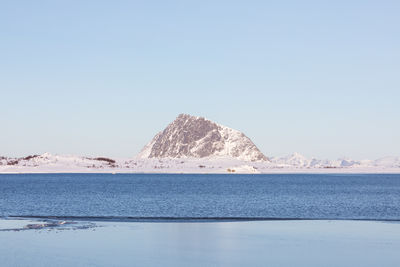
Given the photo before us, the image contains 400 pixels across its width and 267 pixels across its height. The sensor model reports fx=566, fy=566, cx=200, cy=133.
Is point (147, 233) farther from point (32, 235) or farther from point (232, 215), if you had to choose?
point (232, 215)

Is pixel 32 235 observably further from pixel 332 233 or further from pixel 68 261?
pixel 332 233

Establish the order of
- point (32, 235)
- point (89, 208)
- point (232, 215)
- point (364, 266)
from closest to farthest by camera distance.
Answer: point (364, 266) → point (32, 235) → point (232, 215) → point (89, 208)

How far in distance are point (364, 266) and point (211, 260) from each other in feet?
21.4

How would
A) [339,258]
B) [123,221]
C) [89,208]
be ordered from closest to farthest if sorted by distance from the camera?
[339,258] < [123,221] < [89,208]

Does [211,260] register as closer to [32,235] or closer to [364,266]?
[364,266]

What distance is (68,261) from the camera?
24.4 m

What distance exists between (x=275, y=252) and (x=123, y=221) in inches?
786

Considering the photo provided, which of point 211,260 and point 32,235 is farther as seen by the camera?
point 32,235

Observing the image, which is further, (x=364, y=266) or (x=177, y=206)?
(x=177, y=206)

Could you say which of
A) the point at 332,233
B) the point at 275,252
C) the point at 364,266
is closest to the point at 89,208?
the point at 332,233

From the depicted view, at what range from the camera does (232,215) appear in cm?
5331

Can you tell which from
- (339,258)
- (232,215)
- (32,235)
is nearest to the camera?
(339,258)

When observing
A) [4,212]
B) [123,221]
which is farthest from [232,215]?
[4,212]

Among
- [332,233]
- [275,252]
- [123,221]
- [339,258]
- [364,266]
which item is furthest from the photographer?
[123,221]
